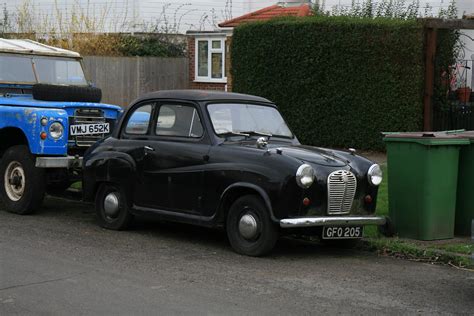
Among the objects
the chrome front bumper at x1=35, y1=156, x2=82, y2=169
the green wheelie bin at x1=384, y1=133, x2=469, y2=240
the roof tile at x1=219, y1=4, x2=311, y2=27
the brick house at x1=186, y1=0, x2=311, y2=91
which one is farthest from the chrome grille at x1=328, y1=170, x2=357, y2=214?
the brick house at x1=186, y1=0, x2=311, y2=91

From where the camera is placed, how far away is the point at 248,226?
312 inches

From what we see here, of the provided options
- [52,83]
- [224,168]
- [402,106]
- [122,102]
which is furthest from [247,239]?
[122,102]

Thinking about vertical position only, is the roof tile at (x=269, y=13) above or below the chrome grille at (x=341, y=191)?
above

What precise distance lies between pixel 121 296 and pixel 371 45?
1056 centimetres

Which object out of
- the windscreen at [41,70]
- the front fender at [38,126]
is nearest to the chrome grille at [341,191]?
the front fender at [38,126]

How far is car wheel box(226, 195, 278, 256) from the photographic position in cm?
780

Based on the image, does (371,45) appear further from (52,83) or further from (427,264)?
(427,264)

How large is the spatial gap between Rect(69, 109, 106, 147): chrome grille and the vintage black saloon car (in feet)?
2.43

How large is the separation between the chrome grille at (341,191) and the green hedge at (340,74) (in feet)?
25.0

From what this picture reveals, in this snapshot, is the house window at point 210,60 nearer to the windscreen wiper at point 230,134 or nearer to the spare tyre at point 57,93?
the spare tyre at point 57,93

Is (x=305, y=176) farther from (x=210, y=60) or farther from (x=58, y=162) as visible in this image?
(x=210, y=60)

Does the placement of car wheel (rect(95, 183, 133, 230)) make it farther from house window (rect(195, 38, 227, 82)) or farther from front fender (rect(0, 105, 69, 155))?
house window (rect(195, 38, 227, 82))

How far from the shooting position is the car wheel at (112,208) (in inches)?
364

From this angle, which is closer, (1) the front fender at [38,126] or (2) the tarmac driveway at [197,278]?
(2) the tarmac driveway at [197,278]
